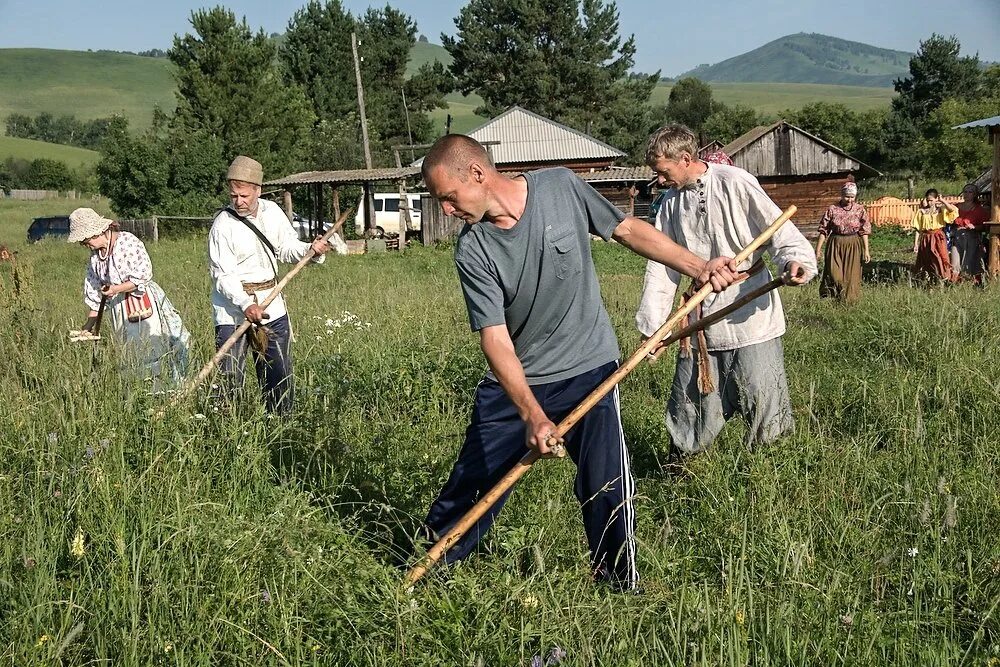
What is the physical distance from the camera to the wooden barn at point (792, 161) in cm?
3188

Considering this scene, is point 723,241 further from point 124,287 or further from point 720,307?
point 124,287

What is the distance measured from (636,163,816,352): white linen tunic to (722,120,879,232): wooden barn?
28.3m

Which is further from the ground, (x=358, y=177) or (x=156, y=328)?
(x=358, y=177)

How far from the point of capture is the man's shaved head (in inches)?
126

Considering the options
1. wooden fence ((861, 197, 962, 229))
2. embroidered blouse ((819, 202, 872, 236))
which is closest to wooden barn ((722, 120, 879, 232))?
wooden fence ((861, 197, 962, 229))

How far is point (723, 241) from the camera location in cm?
468

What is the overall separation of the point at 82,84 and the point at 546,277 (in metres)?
162

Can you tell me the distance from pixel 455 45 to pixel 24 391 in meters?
57.1

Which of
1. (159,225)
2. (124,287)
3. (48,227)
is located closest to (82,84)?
(159,225)

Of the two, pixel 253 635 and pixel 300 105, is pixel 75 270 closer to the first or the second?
pixel 253 635

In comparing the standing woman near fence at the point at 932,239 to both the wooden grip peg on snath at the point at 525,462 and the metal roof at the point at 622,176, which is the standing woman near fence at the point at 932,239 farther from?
the metal roof at the point at 622,176

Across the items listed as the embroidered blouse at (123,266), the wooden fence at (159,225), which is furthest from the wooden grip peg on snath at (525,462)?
the wooden fence at (159,225)

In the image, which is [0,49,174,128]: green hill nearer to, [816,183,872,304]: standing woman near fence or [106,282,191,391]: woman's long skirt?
[816,183,872,304]: standing woman near fence

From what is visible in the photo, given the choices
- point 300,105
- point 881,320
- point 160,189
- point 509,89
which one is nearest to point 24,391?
point 881,320
